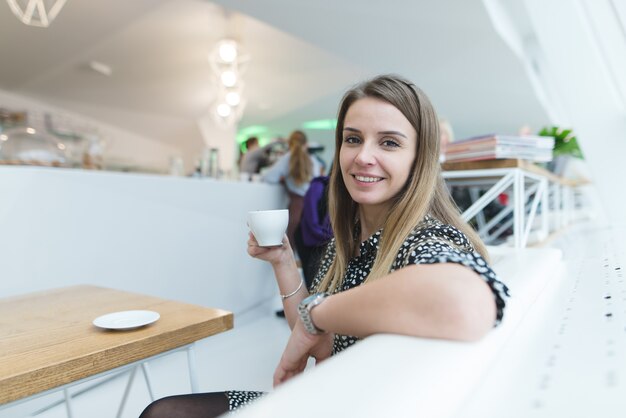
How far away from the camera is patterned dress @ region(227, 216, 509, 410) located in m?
0.62

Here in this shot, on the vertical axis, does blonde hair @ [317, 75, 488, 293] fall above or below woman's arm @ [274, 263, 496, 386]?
above

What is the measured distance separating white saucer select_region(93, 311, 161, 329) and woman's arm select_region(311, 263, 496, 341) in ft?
1.95

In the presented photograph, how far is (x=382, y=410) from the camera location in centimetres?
39

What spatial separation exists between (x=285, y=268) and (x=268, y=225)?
190 mm

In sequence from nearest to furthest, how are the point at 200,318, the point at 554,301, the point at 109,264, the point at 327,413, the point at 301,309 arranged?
the point at 327,413 → the point at 301,309 → the point at 554,301 → the point at 200,318 → the point at 109,264

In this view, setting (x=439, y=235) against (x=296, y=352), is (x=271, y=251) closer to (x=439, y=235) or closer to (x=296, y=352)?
(x=296, y=352)

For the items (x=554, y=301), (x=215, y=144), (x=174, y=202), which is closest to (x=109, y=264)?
(x=174, y=202)

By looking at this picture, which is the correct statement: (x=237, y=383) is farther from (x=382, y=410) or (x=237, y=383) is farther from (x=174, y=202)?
(x=382, y=410)

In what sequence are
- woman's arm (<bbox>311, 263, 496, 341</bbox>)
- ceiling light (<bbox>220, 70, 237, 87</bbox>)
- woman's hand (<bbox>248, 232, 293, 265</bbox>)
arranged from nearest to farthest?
woman's arm (<bbox>311, 263, 496, 341</bbox>) < woman's hand (<bbox>248, 232, 293, 265</bbox>) < ceiling light (<bbox>220, 70, 237, 87</bbox>)

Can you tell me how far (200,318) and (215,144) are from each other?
953cm

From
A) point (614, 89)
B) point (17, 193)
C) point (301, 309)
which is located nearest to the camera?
point (301, 309)

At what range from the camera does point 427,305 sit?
21.5 inches

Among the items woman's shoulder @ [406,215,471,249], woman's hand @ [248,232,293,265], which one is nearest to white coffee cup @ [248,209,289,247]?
woman's hand @ [248,232,293,265]

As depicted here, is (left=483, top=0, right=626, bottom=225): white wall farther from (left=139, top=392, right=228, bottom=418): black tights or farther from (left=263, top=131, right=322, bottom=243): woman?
(left=139, top=392, right=228, bottom=418): black tights
